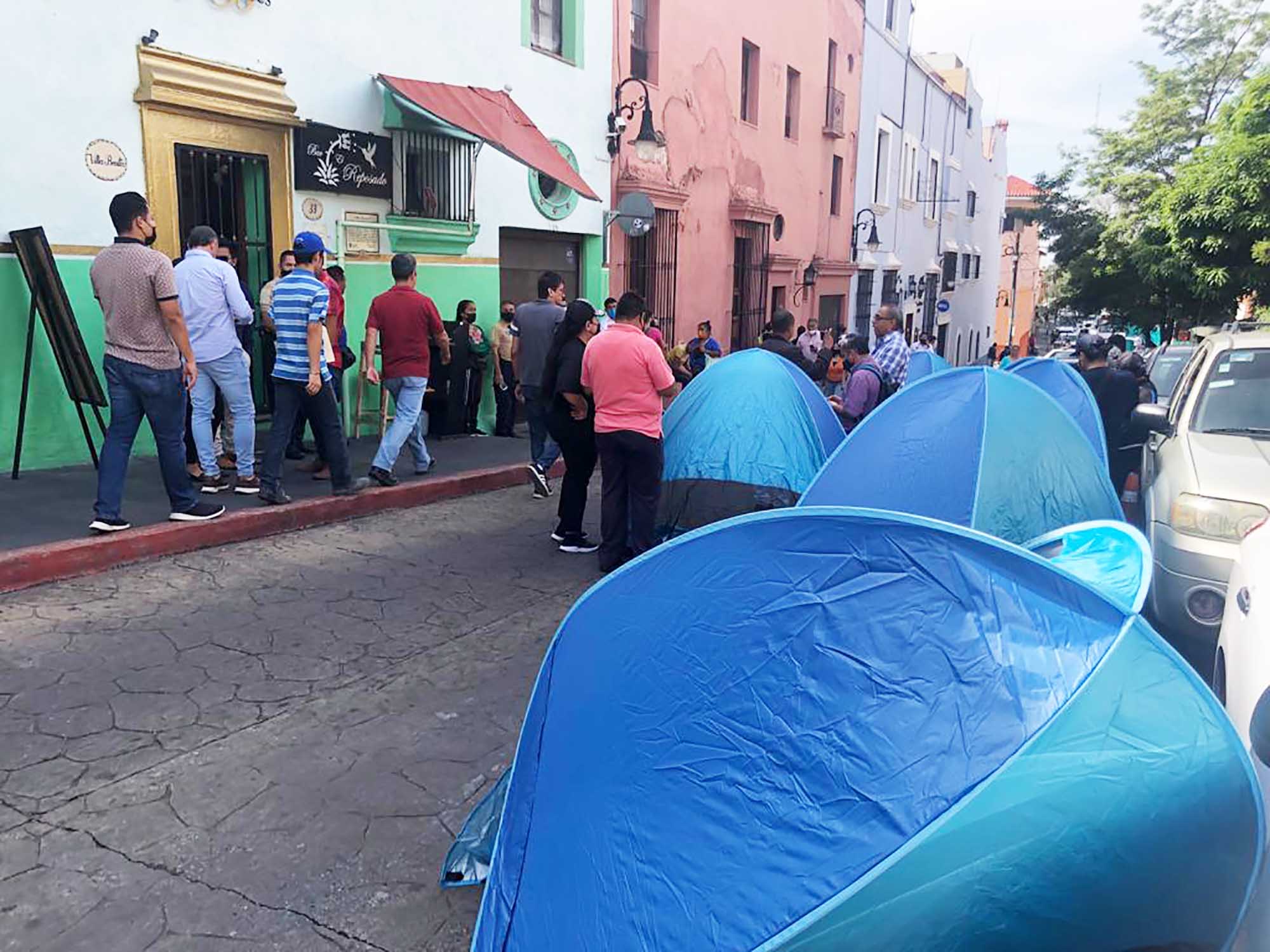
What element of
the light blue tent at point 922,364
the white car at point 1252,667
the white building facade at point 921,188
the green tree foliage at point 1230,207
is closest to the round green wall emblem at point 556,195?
the light blue tent at point 922,364

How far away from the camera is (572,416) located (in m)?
6.27

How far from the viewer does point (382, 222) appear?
30.7ft

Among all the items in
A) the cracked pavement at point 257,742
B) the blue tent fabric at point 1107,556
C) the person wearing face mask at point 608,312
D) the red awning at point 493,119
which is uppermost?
the red awning at point 493,119

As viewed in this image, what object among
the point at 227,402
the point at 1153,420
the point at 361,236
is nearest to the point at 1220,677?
the point at 1153,420

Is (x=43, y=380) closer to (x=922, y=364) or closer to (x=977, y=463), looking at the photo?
(x=977, y=463)

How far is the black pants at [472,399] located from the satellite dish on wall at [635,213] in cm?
339

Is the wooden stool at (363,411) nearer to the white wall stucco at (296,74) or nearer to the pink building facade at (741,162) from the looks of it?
the white wall stucco at (296,74)

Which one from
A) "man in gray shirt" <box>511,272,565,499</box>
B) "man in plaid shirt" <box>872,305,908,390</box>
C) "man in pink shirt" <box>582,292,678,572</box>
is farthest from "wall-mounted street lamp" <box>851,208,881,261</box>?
"man in pink shirt" <box>582,292,678,572</box>

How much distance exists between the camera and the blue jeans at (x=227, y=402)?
6.40m

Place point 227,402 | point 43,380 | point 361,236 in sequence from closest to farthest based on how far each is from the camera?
point 227,402 → point 43,380 → point 361,236

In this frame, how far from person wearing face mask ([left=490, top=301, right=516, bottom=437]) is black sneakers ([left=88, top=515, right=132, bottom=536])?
17.8ft

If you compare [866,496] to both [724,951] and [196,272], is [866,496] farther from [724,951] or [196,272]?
[196,272]

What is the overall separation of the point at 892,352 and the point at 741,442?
2649 mm

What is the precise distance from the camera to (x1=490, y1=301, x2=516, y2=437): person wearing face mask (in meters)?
10.6
